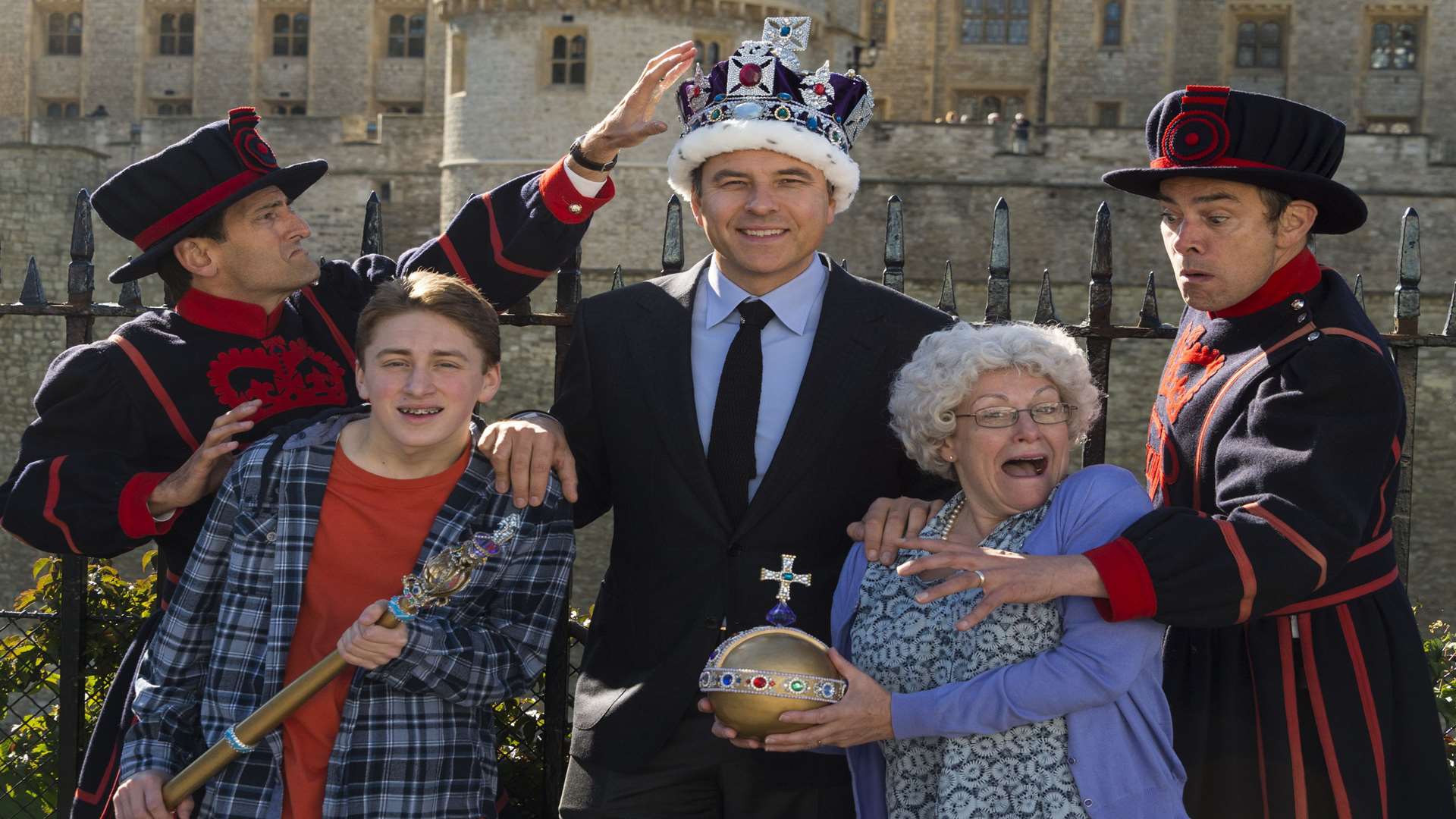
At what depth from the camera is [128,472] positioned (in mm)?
3189

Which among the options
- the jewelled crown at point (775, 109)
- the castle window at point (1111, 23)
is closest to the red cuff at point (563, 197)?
the jewelled crown at point (775, 109)

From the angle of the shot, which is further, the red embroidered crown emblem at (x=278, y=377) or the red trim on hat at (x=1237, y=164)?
the red embroidered crown emblem at (x=278, y=377)

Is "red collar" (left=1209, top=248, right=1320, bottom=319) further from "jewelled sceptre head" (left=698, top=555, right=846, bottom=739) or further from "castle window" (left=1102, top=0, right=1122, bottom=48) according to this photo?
"castle window" (left=1102, top=0, right=1122, bottom=48)

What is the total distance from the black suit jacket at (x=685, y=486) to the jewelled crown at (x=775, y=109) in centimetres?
27

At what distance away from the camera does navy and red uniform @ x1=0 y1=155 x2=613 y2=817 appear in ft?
10.3

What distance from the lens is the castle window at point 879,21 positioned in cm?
3253

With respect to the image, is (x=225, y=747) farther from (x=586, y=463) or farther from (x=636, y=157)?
(x=636, y=157)

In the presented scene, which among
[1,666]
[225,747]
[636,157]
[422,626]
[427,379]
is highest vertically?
[636,157]

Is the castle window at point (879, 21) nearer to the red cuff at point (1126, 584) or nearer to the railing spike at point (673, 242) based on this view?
the railing spike at point (673, 242)

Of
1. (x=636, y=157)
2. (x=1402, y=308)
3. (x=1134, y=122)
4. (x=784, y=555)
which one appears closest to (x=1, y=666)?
(x=784, y=555)

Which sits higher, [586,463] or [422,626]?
[586,463]

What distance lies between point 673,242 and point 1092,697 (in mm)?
2089

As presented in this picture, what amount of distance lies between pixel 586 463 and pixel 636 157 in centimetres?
2234

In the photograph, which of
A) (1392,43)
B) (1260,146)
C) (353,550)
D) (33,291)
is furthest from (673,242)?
(1392,43)
